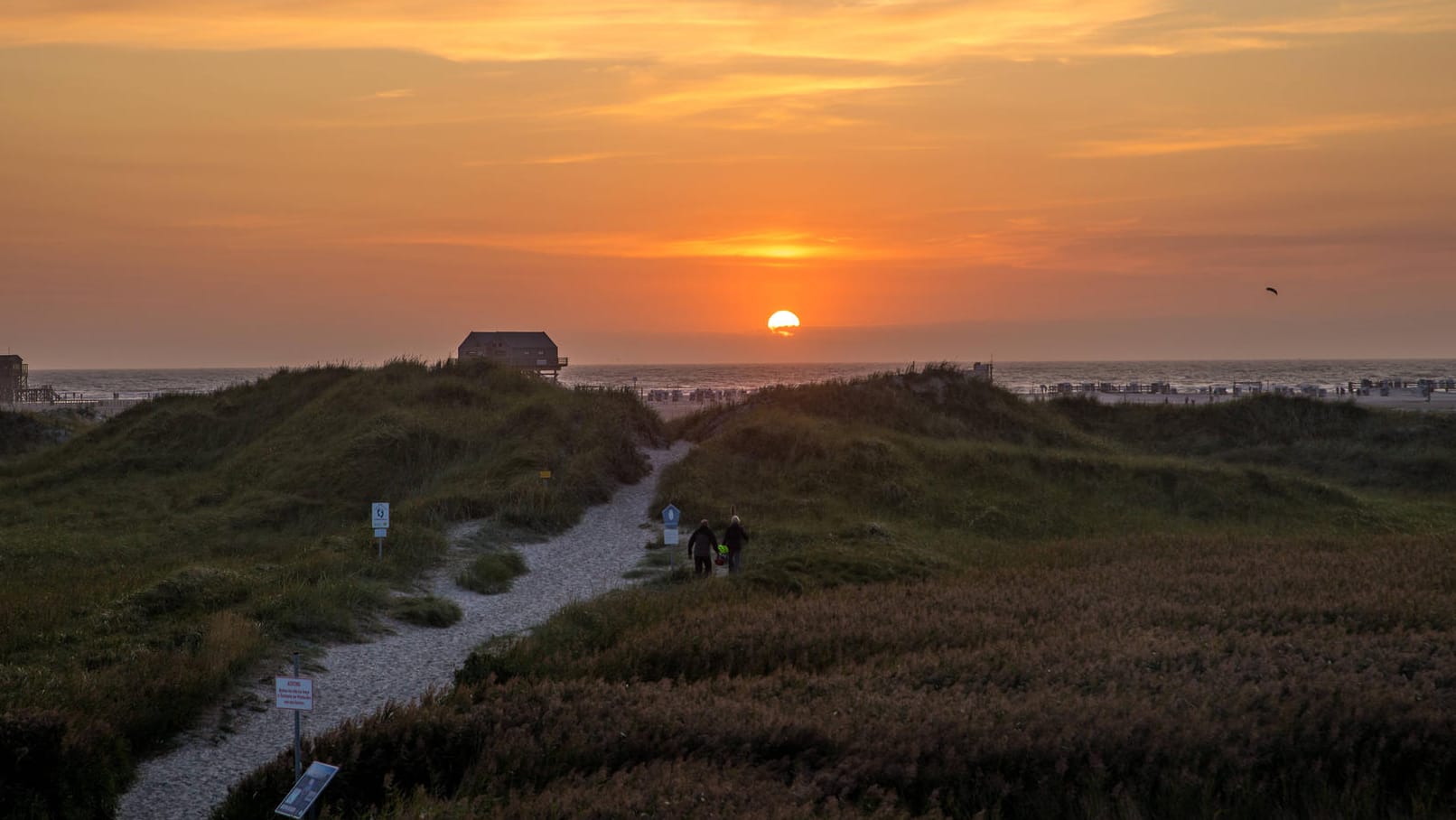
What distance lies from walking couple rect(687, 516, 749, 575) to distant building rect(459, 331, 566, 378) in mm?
74715

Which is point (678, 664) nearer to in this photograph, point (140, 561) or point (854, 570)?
point (854, 570)

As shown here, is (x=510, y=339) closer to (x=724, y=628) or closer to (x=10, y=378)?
(x=10, y=378)

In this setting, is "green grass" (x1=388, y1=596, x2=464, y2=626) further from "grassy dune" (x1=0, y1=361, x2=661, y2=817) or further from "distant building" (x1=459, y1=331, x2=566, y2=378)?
"distant building" (x1=459, y1=331, x2=566, y2=378)

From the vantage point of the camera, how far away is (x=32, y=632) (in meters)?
16.6

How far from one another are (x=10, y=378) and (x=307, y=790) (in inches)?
4310

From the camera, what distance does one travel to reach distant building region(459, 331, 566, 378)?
99312 mm

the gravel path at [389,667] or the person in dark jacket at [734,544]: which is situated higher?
the person in dark jacket at [734,544]

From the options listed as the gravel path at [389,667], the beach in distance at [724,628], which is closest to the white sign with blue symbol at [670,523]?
the beach in distance at [724,628]

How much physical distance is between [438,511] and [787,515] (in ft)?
32.6

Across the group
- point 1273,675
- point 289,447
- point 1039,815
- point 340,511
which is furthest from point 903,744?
point 289,447

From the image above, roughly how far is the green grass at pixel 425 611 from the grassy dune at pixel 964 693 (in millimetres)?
2622

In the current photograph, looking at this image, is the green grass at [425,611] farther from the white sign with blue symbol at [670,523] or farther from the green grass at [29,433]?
the green grass at [29,433]

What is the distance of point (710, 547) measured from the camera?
→ 24.1 metres

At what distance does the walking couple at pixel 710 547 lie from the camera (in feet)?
78.6
